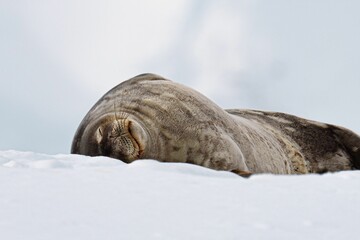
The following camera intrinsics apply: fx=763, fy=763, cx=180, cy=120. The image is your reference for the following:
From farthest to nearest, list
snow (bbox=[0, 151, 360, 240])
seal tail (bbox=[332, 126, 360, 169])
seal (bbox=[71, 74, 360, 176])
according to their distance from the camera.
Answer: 1. seal tail (bbox=[332, 126, 360, 169])
2. seal (bbox=[71, 74, 360, 176])
3. snow (bbox=[0, 151, 360, 240])

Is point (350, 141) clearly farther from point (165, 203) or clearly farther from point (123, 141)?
point (165, 203)

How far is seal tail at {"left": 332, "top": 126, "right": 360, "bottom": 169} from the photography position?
895 cm

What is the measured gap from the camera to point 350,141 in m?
9.08

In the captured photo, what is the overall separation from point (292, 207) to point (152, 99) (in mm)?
3699

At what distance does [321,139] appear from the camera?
353 inches

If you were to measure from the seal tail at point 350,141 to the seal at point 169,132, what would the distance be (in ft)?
5.54

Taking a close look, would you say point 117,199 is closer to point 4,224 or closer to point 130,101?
point 4,224

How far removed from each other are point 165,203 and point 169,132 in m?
3.31

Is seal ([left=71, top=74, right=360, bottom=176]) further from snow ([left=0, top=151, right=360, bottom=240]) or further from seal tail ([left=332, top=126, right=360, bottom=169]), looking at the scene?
snow ([left=0, top=151, right=360, bottom=240])

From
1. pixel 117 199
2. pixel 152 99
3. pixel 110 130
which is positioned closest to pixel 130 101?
pixel 152 99

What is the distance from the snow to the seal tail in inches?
234

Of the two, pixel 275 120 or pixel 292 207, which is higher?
pixel 292 207

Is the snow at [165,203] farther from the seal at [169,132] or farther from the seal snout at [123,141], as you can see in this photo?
the seal at [169,132]

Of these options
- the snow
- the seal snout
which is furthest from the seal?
the snow
